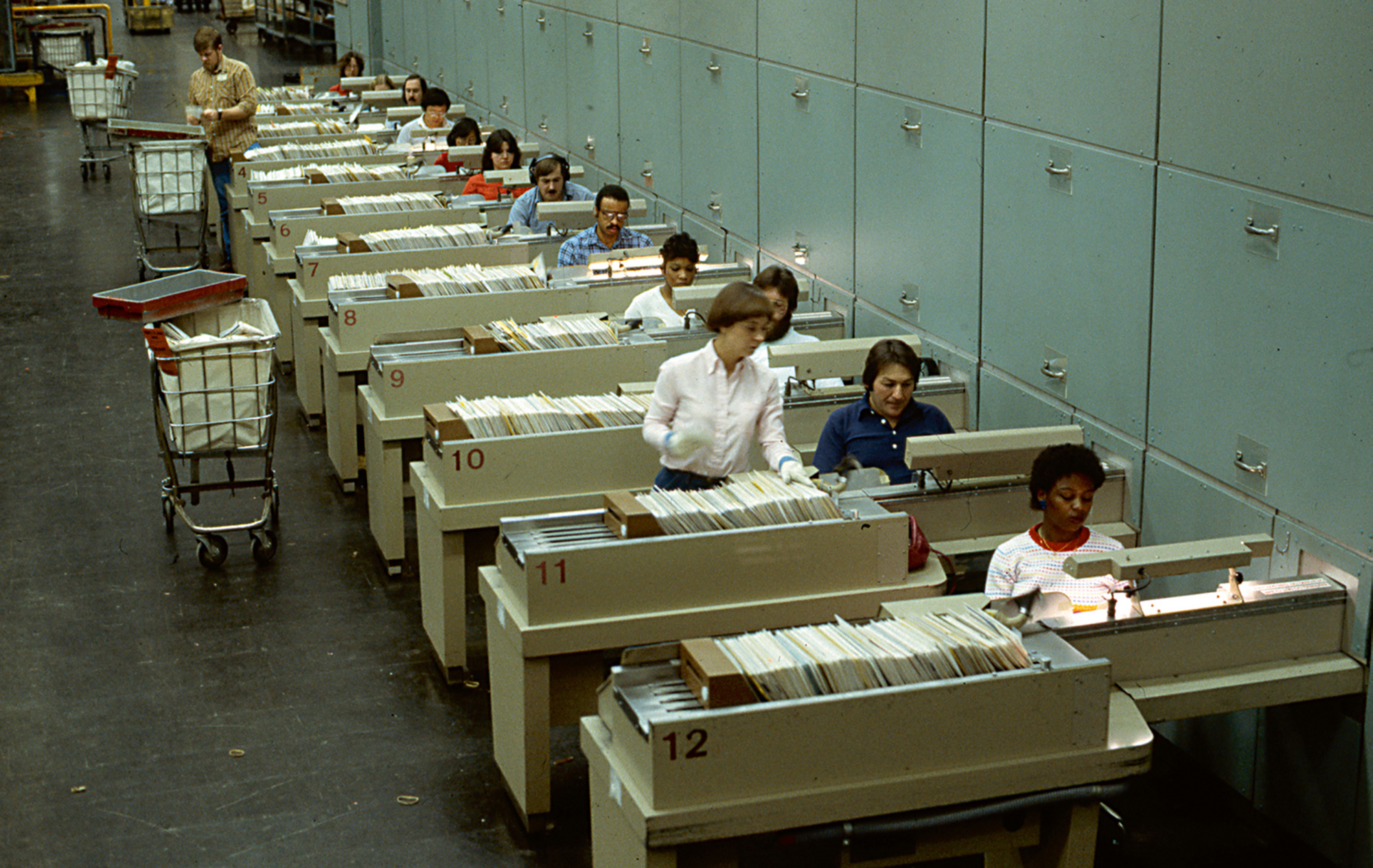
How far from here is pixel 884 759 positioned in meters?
3.29

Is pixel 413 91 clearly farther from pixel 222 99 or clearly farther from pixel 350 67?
pixel 350 67

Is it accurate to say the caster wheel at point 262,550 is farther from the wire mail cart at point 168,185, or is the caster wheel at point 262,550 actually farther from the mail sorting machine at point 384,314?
the wire mail cart at point 168,185

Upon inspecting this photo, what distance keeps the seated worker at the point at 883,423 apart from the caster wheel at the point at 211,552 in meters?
3.03

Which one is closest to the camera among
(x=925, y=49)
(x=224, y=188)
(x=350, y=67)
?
(x=925, y=49)

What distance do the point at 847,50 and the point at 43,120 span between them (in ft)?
56.8

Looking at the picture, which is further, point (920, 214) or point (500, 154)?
point (500, 154)

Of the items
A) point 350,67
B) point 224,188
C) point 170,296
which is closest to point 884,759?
point 170,296

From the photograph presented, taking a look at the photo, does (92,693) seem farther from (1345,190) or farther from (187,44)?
(187,44)

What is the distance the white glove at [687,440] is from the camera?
15.4 feet

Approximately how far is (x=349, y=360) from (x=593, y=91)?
4689 mm

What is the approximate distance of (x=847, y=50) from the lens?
6871 millimetres

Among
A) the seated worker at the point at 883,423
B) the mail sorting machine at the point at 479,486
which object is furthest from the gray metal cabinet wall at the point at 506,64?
the seated worker at the point at 883,423

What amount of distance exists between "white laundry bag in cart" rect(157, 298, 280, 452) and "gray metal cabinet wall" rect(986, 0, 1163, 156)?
134 inches

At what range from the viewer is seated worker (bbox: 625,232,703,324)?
673cm
